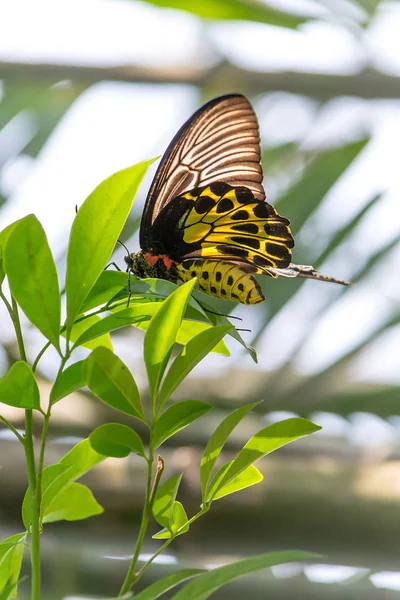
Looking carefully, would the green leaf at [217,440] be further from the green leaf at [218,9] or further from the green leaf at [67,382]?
the green leaf at [218,9]

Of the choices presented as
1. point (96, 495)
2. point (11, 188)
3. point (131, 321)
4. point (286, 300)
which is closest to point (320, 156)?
point (286, 300)

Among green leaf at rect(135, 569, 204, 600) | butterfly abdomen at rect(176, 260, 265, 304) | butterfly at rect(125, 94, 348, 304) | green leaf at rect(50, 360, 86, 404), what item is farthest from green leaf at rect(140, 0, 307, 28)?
green leaf at rect(135, 569, 204, 600)

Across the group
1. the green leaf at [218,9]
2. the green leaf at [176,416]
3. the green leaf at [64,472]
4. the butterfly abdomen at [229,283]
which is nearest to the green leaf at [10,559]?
the green leaf at [64,472]

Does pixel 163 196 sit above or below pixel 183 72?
below

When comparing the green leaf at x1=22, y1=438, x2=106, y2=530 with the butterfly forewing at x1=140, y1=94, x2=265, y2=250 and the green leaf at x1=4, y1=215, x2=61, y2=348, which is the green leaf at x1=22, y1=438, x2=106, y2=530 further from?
the butterfly forewing at x1=140, y1=94, x2=265, y2=250

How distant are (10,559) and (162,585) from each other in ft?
0.45

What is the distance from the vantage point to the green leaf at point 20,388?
0.35 m

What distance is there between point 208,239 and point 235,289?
88 mm

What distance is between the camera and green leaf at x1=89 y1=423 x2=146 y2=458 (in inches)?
14.2

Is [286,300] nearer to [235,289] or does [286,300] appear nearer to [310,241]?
[310,241]

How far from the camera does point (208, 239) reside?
2.14ft

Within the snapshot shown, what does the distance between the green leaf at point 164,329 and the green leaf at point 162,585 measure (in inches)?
3.8

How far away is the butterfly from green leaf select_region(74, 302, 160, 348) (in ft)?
0.61

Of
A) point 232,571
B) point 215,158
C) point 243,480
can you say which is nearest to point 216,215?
point 215,158
